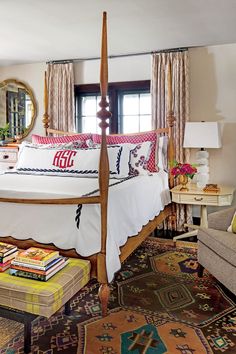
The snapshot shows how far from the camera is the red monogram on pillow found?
3.50m

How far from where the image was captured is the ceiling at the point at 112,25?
109 inches

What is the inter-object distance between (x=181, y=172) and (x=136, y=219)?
45.9 inches

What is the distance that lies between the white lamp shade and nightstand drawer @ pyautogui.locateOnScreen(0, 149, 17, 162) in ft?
8.23

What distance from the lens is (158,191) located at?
3.46 meters

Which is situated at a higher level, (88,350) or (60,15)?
(60,15)

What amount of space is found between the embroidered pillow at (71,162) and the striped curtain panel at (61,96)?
117 centimetres

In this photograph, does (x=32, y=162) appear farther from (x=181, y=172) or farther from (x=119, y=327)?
(x=119, y=327)

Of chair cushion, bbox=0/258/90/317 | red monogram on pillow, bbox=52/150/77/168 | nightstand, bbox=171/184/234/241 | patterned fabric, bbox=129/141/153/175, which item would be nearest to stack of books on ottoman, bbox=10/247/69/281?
chair cushion, bbox=0/258/90/317

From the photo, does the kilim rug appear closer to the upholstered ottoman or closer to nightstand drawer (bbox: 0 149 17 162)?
the upholstered ottoman

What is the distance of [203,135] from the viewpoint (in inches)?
149

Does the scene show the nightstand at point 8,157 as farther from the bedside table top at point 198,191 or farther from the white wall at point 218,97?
the white wall at point 218,97

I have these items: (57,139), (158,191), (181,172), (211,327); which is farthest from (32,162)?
(211,327)

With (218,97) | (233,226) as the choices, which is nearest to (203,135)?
(218,97)

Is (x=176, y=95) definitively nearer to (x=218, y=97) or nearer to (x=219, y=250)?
(x=218, y=97)
